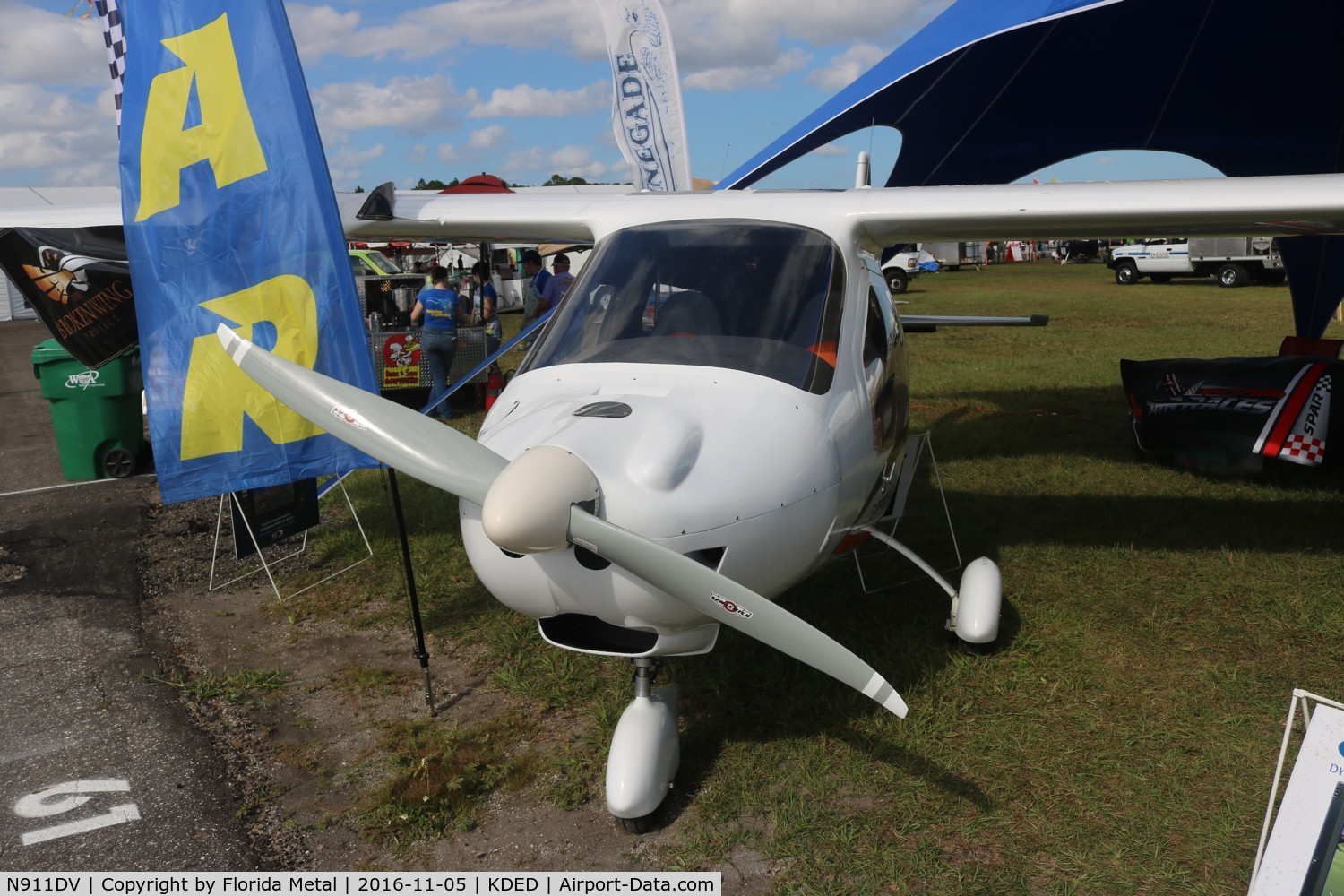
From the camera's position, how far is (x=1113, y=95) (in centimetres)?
1023

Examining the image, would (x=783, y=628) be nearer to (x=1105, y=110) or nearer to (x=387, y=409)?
(x=387, y=409)

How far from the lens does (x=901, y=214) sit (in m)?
4.68

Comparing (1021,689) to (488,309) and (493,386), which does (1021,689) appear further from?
(488,309)

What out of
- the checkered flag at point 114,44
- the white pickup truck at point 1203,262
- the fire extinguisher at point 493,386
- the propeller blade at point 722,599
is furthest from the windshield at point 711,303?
the white pickup truck at point 1203,262

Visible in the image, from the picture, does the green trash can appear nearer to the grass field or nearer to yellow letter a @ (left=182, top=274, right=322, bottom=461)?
the grass field

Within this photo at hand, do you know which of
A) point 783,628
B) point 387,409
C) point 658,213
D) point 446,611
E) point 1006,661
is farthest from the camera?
point 446,611

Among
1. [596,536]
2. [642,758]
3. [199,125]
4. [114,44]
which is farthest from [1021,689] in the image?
[114,44]

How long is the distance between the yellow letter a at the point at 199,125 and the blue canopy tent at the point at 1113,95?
5.13m

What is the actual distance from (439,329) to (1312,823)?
33.4 feet

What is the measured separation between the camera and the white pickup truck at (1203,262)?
105 feet

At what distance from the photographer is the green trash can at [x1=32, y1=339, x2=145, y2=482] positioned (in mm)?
8719

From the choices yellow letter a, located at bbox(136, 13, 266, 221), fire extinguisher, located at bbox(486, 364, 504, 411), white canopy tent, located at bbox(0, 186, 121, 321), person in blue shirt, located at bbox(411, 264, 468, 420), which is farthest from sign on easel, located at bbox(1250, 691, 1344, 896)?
white canopy tent, located at bbox(0, 186, 121, 321)

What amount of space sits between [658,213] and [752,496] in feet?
6.37

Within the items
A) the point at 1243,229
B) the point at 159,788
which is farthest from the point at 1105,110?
the point at 159,788
